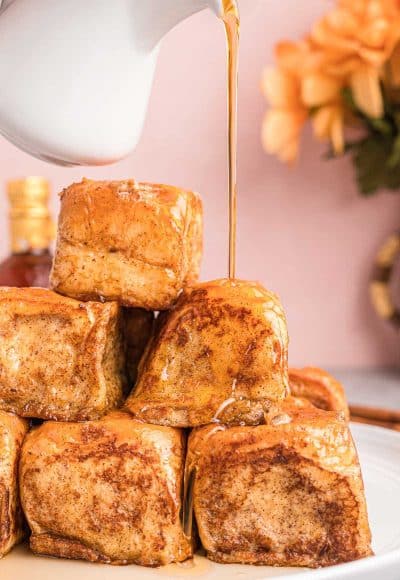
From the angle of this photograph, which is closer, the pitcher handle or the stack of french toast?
the stack of french toast

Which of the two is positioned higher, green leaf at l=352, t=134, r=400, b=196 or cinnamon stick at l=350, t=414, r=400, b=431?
green leaf at l=352, t=134, r=400, b=196

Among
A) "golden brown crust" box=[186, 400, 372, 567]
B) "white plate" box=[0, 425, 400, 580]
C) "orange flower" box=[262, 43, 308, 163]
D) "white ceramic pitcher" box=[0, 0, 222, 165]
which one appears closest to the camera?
"white plate" box=[0, 425, 400, 580]

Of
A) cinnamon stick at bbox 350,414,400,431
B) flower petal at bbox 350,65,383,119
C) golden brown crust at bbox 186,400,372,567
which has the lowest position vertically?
cinnamon stick at bbox 350,414,400,431

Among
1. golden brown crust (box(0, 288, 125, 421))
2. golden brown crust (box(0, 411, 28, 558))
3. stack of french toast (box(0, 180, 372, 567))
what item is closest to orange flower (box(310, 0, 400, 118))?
stack of french toast (box(0, 180, 372, 567))

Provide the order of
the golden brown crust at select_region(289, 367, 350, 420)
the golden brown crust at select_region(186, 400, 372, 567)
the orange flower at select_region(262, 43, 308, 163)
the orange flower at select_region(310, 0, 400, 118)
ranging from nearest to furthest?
the golden brown crust at select_region(186, 400, 372, 567)
the golden brown crust at select_region(289, 367, 350, 420)
the orange flower at select_region(310, 0, 400, 118)
the orange flower at select_region(262, 43, 308, 163)

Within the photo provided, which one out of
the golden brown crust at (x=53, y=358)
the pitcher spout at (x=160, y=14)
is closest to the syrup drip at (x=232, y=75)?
the pitcher spout at (x=160, y=14)

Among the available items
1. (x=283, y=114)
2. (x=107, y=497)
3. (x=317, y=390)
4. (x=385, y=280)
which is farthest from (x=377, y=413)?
(x=107, y=497)

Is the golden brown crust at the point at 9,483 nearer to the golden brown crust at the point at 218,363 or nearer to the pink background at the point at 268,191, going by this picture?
the golden brown crust at the point at 218,363

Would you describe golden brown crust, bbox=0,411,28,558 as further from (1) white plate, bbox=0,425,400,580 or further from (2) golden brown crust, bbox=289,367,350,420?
(2) golden brown crust, bbox=289,367,350,420
